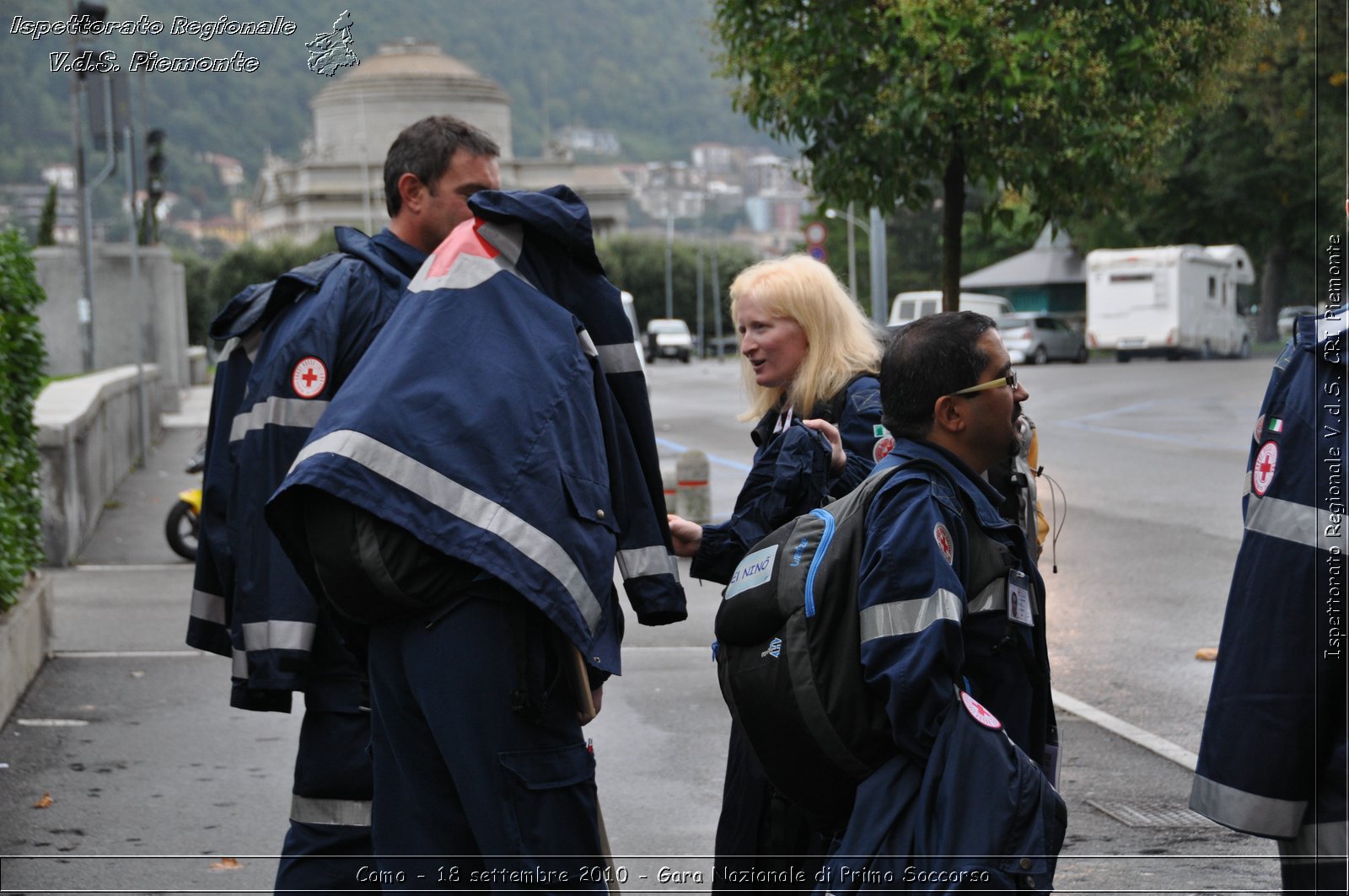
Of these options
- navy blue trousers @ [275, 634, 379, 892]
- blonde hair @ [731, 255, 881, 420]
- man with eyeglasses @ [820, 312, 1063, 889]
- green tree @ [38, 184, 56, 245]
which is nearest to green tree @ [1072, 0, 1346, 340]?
green tree @ [38, 184, 56, 245]

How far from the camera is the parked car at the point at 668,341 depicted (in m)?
63.7

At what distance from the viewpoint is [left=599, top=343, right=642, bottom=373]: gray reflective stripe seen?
327cm

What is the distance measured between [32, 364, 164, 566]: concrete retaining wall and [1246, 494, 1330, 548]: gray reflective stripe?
24.7ft

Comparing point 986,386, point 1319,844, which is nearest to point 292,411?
Result: point 986,386

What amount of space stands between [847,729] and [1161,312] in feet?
142

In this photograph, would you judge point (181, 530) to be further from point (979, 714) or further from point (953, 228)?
point (979, 714)

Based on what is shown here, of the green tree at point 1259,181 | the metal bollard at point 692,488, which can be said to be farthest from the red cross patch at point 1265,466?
the green tree at point 1259,181

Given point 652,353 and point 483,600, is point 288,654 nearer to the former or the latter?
point 483,600

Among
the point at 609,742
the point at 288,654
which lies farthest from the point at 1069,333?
the point at 288,654

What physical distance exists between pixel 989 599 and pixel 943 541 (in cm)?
17

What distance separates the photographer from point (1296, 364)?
2896 millimetres

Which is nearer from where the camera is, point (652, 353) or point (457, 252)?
point (457, 252)

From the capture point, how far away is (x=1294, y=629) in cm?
286

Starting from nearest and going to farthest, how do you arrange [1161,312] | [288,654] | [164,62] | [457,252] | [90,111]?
Answer: [457,252] → [288,654] → [164,62] → [90,111] → [1161,312]
